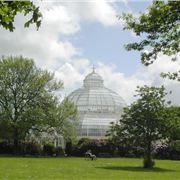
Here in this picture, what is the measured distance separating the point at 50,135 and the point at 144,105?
102 feet

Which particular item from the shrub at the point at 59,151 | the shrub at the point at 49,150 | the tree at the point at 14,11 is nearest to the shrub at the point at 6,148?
the shrub at the point at 49,150

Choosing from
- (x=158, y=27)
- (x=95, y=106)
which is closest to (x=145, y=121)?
(x=158, y=27)

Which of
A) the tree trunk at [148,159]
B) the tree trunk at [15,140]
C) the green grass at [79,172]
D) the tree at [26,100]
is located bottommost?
the green grass at [79,172]

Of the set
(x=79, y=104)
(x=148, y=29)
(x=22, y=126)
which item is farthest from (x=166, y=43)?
(x=79, y=104)

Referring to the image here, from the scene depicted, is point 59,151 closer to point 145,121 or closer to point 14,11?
point 145,121

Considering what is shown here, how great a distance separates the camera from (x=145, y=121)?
1433 inches

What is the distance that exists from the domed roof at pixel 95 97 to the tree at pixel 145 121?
49.3 meters

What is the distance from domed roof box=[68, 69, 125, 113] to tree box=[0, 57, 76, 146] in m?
22.7

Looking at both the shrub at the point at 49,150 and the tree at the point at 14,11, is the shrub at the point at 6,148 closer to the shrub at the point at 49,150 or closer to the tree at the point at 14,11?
the shrub at the point at 49,150

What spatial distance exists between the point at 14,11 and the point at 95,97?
8391cm

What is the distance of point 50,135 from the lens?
66.2 metres

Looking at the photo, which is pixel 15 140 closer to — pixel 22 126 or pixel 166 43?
pixel 22 126

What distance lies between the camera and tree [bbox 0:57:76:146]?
62.1 meters

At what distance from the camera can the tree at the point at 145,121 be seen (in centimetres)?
3622
